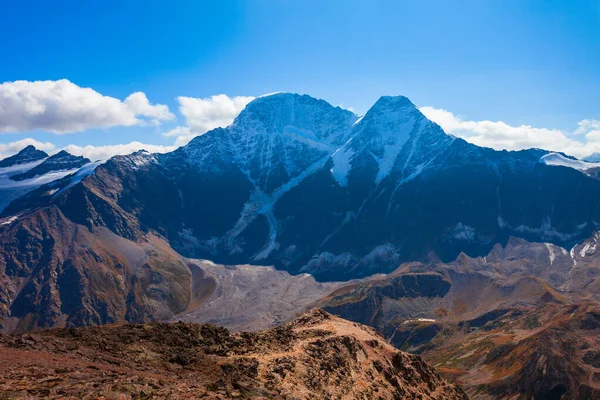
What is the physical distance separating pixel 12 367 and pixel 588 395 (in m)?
211

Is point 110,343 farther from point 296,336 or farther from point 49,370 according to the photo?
point 296,336

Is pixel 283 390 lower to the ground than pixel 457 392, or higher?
higher

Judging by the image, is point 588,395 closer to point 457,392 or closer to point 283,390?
point 457,392

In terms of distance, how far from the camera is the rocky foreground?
47812mm

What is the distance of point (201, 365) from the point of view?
62.8 meters

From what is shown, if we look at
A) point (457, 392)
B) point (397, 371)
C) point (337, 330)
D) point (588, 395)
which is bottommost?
point (588, 395)

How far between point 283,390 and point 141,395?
61.8ft

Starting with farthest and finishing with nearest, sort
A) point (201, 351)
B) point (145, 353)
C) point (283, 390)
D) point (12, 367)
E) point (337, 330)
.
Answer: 1. point (337, 330)
2. point (201, 351)
3. point (145, 353)
4. point (283, 390)
5. point (12, 367)

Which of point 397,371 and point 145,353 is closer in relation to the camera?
point 145,353

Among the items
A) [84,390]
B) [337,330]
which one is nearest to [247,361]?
[84,390]

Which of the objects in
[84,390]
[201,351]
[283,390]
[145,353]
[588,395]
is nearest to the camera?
[84,390]

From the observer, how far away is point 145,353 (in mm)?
63188

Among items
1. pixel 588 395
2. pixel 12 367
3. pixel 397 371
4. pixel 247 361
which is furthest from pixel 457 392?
pixel 588 395

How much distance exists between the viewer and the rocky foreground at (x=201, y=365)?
157ft
